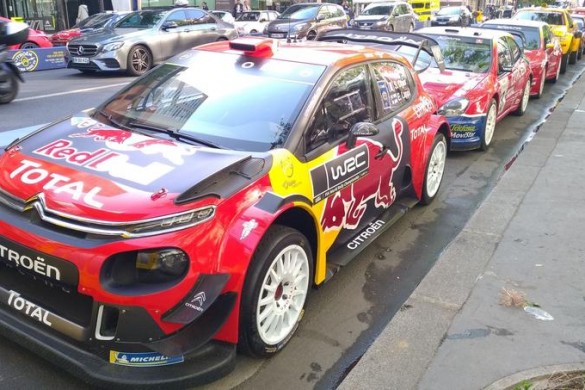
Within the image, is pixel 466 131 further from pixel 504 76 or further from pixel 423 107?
pixel 423 107

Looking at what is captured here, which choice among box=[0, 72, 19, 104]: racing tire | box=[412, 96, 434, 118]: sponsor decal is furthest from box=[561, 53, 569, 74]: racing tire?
box=[0, 72, 19, 104]: racing tire

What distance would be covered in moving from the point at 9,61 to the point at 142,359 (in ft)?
27.8

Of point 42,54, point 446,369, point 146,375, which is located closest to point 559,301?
point 446,369

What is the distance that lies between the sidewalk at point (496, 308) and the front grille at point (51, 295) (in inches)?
53.6

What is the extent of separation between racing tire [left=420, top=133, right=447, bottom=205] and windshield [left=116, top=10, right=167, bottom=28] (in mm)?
10480

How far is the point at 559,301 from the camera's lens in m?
3.80

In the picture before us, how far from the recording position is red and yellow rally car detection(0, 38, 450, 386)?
8.34 ft

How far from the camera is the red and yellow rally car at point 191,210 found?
2.54 metres

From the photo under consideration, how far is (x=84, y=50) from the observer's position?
1302 cm

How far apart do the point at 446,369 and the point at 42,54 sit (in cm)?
1458

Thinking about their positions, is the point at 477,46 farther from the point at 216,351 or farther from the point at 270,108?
the point at 216,351

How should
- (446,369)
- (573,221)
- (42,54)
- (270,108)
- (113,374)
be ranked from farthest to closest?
(42,54) < (573,221) < (270,108) < (446,369) < (113,374)

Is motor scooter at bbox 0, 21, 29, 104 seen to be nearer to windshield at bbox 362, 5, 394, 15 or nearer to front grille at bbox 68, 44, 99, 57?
front grille at bbox 68, 44, 99, 57

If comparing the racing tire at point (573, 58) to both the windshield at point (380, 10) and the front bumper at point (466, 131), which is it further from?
the front bumper at point (466, 131)
